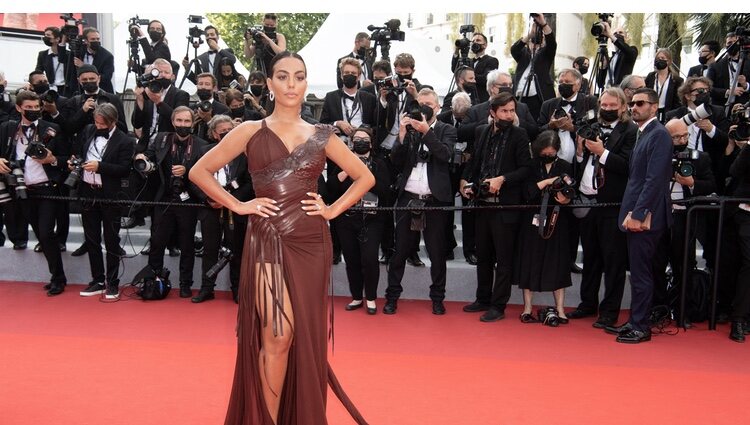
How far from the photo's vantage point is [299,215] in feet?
11.1

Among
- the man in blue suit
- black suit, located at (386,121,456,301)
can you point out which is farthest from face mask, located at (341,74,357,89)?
the man in blue suit

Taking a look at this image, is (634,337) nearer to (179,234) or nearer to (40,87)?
(179,234)

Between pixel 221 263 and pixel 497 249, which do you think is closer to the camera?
pixel 497 249

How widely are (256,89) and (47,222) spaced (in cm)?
232

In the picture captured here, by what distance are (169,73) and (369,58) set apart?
6.93ft

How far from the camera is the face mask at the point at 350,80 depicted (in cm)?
741

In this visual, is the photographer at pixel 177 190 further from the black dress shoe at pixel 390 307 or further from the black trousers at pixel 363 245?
the black dress shoe at pixel 390 307

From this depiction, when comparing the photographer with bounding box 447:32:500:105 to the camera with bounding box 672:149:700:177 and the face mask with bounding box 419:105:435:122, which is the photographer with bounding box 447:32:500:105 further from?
the camera with bounding box 672:149:700:177

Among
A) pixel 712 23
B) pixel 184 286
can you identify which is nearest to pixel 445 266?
pixel 184 286

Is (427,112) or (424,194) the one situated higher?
(427,112)

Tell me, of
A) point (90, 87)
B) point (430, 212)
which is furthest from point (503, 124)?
point (90, 87)

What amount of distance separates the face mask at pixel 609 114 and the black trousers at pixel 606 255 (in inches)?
27.8

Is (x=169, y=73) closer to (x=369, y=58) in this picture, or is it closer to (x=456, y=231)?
(x=369, y=58)

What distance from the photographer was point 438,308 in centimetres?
668
